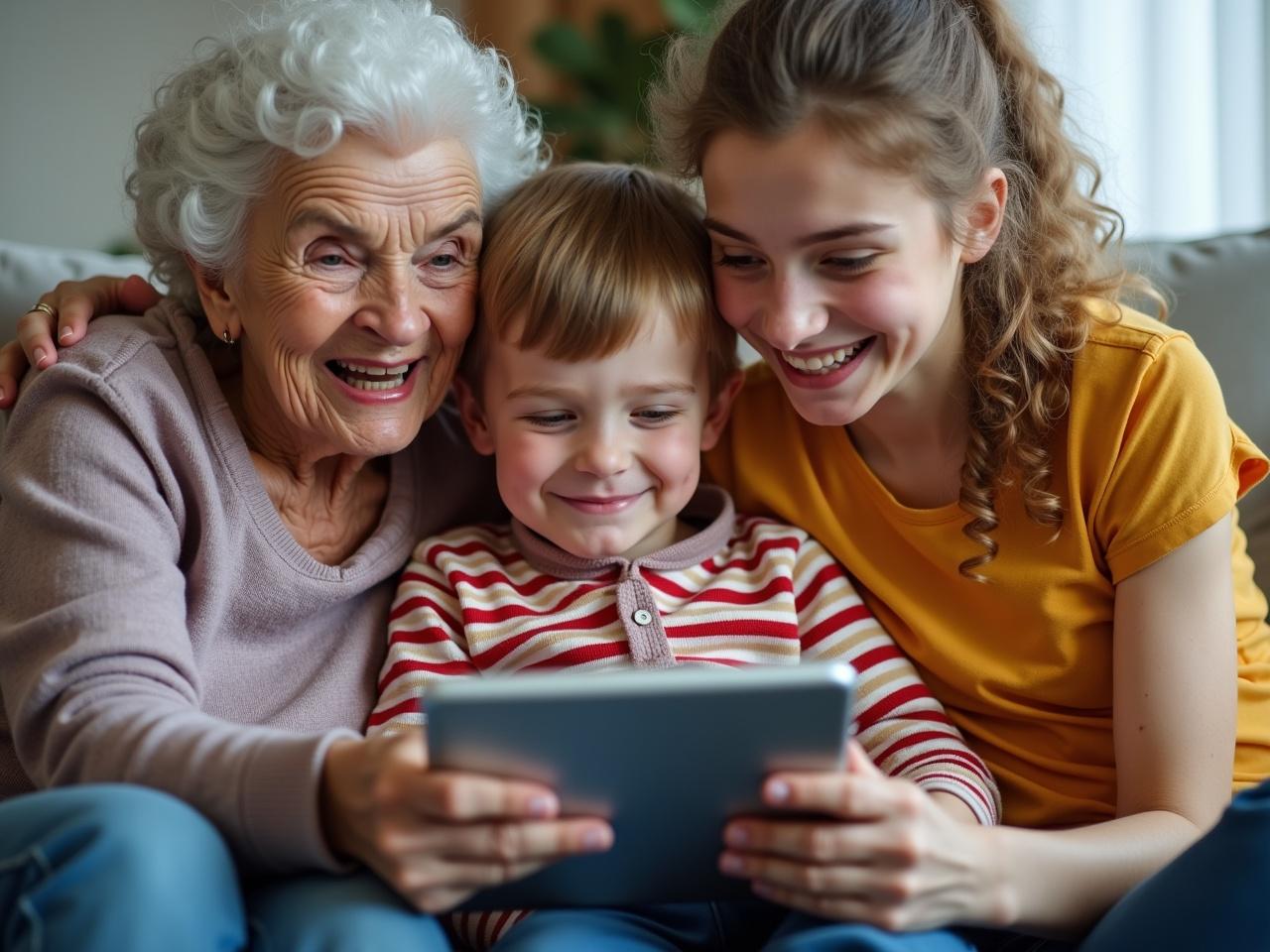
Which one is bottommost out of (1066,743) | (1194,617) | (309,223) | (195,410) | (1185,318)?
(1066,743)

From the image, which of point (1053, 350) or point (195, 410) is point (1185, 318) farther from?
point (195, 410)

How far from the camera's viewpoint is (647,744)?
1.00m

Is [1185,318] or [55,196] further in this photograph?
[55,196]

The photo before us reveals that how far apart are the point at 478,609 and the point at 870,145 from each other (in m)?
0.67

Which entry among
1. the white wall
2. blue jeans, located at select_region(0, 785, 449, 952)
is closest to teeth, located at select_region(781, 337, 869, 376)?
blue jeans, located at select_region(0, 785, 449, 952)

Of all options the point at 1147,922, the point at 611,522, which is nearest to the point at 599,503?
the point at 611,522

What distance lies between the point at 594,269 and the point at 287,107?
15.2 inches

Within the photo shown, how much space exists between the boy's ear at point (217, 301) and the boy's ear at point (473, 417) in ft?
Result: 0.91

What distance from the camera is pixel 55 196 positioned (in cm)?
430

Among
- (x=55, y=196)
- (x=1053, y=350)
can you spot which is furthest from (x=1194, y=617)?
(x=55, y=196)

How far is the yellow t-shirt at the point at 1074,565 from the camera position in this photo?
1368mm

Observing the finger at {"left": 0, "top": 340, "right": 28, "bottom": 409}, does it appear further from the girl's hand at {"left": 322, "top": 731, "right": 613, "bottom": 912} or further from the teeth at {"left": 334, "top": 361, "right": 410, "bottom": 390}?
the girl's hand at {"left": 322, "top": 731, "right": 613, "bottom": 912}

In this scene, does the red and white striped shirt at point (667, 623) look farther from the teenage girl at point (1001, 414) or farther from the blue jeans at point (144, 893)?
the blue jeans at point (144, 893)

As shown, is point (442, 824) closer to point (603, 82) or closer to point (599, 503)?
point (599, 503)
